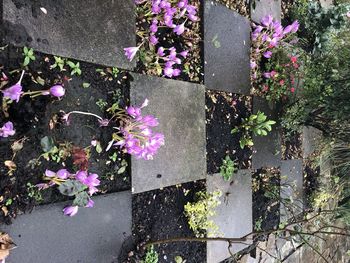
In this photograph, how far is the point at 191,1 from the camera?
3.00m

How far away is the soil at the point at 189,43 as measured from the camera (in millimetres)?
2725

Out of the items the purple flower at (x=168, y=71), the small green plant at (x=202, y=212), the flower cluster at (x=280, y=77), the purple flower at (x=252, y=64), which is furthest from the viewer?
the flower cluster at (x=280, y=77)

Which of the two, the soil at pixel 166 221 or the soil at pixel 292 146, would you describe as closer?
the soil at pixel 166 221

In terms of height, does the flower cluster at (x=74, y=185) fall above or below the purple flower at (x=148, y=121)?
below

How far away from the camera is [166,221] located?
9.41 feet

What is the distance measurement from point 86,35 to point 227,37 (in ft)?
4.98

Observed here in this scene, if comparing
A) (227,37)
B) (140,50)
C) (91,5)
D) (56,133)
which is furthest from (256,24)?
(56,133)

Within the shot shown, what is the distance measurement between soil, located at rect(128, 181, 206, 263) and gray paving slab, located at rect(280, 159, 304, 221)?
1.35m

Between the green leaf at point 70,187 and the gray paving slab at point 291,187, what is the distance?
254 centimetres

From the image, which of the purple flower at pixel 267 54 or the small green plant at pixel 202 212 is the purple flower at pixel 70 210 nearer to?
the small green plant at pixel 202 212

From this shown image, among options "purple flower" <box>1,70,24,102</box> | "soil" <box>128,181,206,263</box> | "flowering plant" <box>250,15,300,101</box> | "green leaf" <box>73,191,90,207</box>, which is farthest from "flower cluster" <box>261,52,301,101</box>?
"purple flower" <box>1,70,24,102</box>

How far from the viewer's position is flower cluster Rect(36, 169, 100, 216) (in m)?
2.03

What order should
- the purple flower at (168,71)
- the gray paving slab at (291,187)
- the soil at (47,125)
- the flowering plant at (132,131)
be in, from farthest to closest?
1. the gray paving slab at (291,187)
2. the purple flower at (168,71)
3. the flowering plant at (132,131)
4. the soil at (47,125)

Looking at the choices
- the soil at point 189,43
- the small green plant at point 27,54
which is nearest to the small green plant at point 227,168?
the soil at point 189,43
